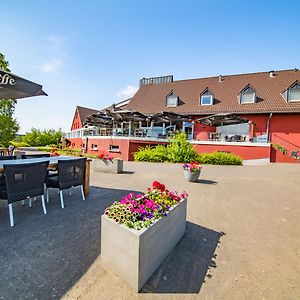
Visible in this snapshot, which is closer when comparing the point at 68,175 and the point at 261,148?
the point at 68,175

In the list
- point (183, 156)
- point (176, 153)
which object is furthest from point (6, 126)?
point (183, 156)

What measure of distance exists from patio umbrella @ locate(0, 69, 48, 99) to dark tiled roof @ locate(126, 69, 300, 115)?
17.1 m

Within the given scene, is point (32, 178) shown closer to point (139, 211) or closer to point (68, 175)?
point (68, 175)

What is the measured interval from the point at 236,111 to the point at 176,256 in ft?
60.4

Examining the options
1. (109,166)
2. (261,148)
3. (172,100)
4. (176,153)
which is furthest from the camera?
(172,100)

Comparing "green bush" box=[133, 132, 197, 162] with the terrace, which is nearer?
"green bush" box=[133, 132, 197, 162]

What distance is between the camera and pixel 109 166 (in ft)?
29.3

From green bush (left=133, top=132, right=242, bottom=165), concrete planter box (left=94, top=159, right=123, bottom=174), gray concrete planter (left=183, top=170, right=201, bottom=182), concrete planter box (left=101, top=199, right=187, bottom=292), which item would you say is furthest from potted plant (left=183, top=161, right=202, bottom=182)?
green bush (left=133, top=132, right=242, bottom=165)

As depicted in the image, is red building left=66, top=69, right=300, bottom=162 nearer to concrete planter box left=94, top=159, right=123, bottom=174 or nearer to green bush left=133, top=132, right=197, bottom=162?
green bush left=133, top=132, right=197, bottom=162

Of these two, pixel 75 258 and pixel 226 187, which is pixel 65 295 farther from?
pixel 226 187

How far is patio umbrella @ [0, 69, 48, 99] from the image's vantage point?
3555 millimetres

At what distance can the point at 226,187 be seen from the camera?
682 cm

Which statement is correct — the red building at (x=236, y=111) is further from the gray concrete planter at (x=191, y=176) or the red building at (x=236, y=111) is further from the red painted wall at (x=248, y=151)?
the gray concrete planter at (x=191, y=176)

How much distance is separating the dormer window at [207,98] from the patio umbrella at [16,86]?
725 inches
